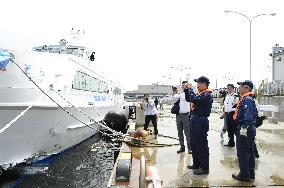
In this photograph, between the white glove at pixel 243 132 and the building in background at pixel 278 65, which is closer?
the white glove at pixel 243 132

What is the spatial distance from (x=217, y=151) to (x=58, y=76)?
5.43 meters

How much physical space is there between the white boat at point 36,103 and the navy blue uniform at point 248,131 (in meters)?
4.89

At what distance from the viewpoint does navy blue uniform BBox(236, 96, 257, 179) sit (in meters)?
5.68

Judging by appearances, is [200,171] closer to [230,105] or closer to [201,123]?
[201,123]

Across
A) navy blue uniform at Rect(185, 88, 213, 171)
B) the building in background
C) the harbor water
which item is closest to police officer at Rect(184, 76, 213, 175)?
navy blue uniform at Rect(185, 88, 213, 171)

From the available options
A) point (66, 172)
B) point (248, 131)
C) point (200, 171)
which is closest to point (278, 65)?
point (66, 172)

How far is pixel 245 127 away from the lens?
18.7 ft

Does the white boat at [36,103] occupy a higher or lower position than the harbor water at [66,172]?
higher

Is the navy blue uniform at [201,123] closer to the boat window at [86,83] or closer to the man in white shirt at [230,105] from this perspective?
the man in white shirt at [230,105]

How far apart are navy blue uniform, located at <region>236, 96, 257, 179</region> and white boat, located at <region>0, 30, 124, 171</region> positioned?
4892 mm

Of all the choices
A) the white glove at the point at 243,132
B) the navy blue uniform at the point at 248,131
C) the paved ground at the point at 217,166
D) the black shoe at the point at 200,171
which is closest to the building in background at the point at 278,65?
the paved ground at the point at 217,166

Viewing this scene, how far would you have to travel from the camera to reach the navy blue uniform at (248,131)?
5.68m

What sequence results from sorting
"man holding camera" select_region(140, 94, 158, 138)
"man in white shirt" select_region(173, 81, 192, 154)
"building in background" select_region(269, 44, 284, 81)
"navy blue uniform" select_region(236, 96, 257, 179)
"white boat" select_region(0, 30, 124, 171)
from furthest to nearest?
"building in background" select_region(269, 44, 284, 81) < "man holding camera" select_region(140, 94, 158, 138) < "white boat" select_region(0, 30, 124, 171) < "man in white shirt" select_region(173, 81, 192, 154) < "navy blue uniform" select_region(236, 96, 257, 179)

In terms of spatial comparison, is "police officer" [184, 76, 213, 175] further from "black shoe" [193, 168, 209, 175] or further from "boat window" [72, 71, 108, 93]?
"boat window" [72, 71, 108, 93]
